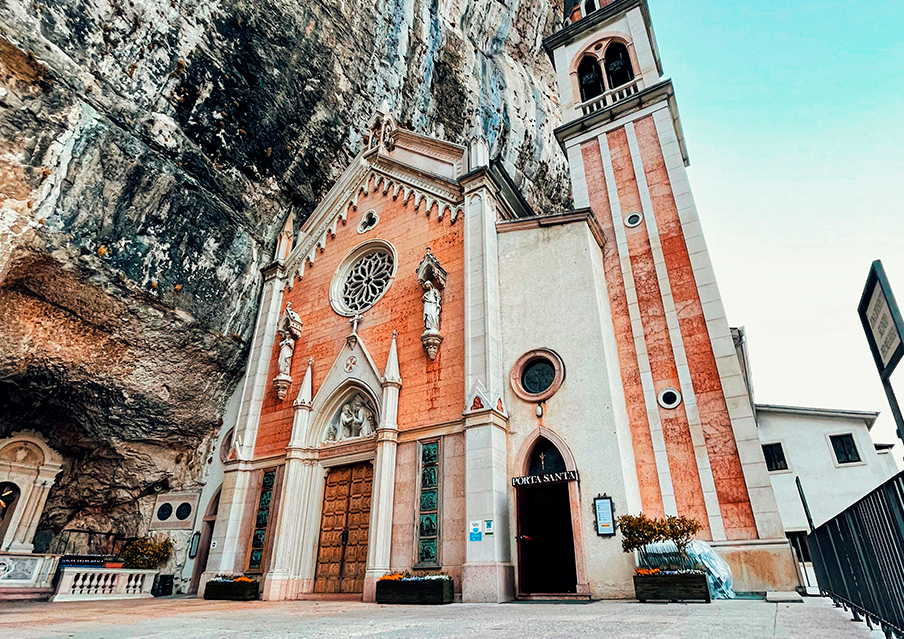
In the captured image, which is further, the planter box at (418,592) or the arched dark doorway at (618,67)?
the arched dark doorway at (618,67)

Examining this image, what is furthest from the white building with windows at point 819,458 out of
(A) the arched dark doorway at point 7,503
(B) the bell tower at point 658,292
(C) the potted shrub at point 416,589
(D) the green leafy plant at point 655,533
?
(A) the arched dark doorway at point 7,503

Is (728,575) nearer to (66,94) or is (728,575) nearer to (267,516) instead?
(267,516)

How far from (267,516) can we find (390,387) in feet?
17.5

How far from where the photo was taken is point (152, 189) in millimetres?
14047

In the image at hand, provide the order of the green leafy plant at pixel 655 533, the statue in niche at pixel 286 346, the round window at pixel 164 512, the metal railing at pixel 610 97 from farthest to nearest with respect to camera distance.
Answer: the metal railing at pixel 610 97 → the round window at pixel 164 512 → the statue in niche at pixel 286 346 → the green leafy plant at pixel 655 533

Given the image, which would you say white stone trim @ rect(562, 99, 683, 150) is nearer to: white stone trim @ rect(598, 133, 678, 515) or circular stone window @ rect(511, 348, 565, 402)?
white stone trim @ rect(598, 133, 678, 515)

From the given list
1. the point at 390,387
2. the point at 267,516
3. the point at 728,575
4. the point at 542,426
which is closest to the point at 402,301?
the point at 390,387

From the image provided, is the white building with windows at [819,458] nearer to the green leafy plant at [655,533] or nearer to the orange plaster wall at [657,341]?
the orange plaster wall at [657,341]

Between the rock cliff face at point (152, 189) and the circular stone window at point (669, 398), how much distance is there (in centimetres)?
1387

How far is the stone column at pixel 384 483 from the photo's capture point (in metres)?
11.7

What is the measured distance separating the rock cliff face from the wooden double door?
21.2 ft

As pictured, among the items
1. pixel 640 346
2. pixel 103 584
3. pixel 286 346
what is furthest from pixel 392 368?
pixel 103 584

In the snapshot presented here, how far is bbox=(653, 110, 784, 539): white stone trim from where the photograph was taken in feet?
34.9

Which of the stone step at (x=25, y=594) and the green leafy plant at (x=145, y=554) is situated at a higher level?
the green leafy plant at (x=145, y=554)
